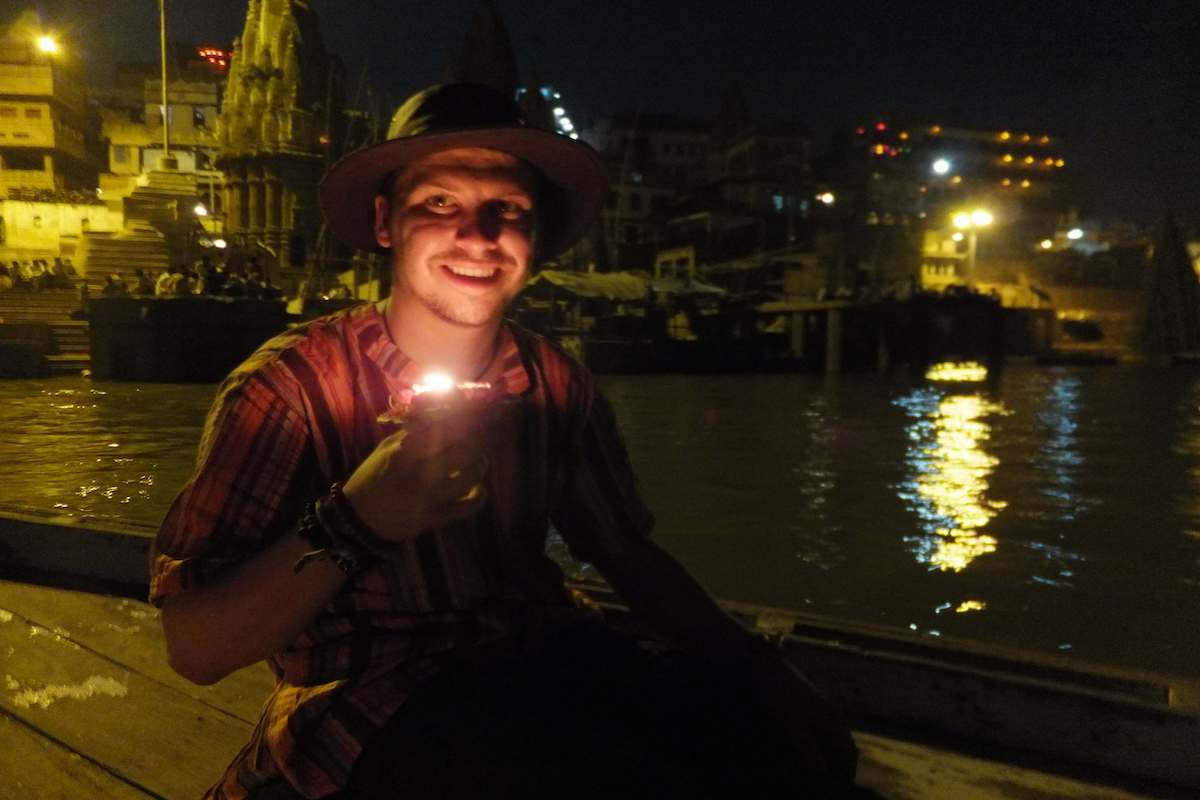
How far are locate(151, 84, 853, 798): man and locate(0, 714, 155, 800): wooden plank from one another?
1.99 feet

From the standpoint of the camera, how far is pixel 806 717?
5.58 ft

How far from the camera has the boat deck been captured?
6.93 feet

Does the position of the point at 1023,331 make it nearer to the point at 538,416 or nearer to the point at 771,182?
the point at 771,182

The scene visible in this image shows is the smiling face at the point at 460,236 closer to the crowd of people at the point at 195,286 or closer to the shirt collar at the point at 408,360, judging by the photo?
the shirt collar at the point at 408,360

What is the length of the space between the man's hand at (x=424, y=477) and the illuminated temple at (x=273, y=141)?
4101 centimetres

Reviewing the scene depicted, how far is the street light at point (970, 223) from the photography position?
187 ft

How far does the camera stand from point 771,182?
2333 inches

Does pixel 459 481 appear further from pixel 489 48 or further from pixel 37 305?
pixel 489 48

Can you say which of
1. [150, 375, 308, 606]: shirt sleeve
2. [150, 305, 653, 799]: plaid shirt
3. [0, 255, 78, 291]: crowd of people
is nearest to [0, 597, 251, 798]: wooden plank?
[150, 305, 653, 799]: plaid shirt

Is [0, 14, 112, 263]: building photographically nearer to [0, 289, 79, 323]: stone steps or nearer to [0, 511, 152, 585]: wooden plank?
[0, 289, 79, 323]: stone steps

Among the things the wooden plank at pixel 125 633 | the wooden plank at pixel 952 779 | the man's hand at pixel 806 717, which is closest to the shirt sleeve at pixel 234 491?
the man's hand at pixel 806 717

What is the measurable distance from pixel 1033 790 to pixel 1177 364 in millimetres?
55038

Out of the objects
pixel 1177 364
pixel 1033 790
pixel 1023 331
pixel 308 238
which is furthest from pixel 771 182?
pixel 1033 790

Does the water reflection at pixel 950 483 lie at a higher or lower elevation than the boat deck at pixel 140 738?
lower
